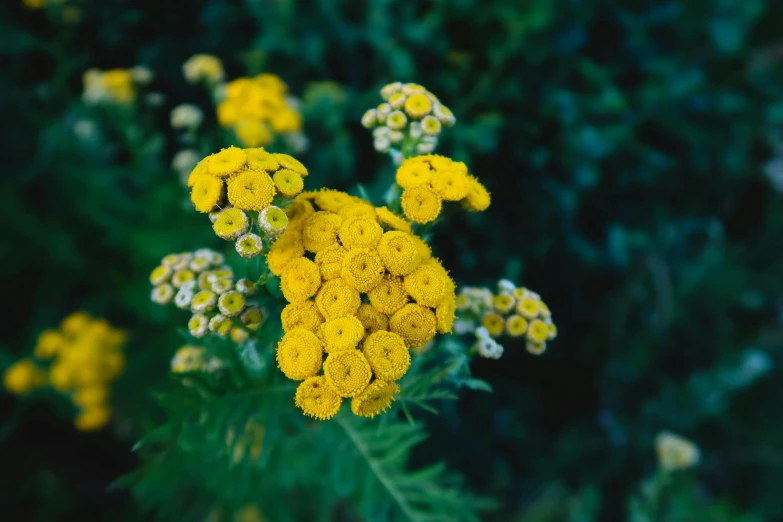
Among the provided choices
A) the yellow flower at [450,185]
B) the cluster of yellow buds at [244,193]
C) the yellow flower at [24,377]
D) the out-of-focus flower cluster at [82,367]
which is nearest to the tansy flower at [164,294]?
the cluster of yellow buds at [244,193]

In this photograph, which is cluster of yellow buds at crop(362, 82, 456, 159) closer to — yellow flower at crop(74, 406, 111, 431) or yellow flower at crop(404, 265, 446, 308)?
yellow flower at crop(404, 265, 446, 308)

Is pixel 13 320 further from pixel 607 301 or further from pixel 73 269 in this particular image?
pixel 607 301

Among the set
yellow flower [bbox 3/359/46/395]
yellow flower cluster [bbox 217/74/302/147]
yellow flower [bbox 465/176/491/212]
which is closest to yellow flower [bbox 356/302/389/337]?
yellow flower [bbox 465/176/491/212]

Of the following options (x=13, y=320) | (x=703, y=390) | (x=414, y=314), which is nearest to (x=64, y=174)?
(x=13, y=320)

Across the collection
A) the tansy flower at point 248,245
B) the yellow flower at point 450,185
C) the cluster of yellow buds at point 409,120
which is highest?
the cluster of yellow buds at point 409,120

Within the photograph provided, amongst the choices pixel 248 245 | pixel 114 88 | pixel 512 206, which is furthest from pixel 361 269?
pixel 512 206

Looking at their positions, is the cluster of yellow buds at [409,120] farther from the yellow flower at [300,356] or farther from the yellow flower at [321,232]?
the yellow flower at [300,356]

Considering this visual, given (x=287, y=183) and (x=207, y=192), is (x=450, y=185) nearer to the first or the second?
(x=287, y=183)
